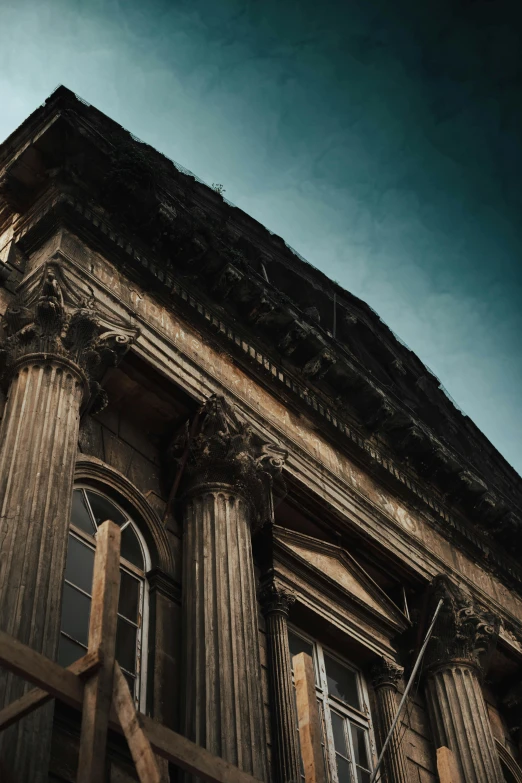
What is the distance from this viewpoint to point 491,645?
14.5 metres

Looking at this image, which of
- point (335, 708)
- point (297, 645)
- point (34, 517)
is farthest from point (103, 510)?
point (335, 708)

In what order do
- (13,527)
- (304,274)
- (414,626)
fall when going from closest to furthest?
(13,527) → (414,626) → (304,274)

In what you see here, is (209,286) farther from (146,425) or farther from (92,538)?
(92,538)

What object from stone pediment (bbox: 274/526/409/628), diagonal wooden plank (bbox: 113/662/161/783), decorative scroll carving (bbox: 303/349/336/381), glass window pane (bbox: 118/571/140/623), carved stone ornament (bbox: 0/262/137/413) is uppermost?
decorative scroll carving (bbox: 303/349/336/381)

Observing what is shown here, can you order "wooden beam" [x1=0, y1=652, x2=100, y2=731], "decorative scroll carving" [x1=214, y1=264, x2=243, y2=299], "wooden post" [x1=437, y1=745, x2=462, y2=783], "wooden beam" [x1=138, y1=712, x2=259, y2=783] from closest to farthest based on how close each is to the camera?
"wooden beam" [x1=0, y1=652, x2=100, y2=731], "wooden beam" [x1=138, y1=712, x2=259, y2=783], "wooden post" [x1=437, y1=745, x2=462, y2=783], "decorative scroll carving" [x1=214, y1=264, x2=243, y2=299]

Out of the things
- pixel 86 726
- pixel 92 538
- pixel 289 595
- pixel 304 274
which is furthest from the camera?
pixel 304 274

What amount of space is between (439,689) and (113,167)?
7.77 m

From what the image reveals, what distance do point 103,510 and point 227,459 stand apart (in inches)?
63.8

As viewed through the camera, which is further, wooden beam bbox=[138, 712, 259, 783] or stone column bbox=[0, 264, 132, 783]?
stone column bbox=[0, 264, 132, 783]

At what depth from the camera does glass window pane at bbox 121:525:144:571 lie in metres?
10.7

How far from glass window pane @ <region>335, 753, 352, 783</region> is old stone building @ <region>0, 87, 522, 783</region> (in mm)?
28

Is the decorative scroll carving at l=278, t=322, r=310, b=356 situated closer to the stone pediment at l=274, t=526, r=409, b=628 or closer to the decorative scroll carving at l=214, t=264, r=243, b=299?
the decorative scroll carving at l=214, t=264, r=243, b=299

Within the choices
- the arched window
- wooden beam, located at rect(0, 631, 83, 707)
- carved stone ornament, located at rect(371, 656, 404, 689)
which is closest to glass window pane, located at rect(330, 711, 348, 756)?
carved stone ornament, located at rect(371, 656, 404, 689)

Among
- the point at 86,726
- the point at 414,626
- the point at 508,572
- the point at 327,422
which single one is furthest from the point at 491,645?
the point at 86,726
